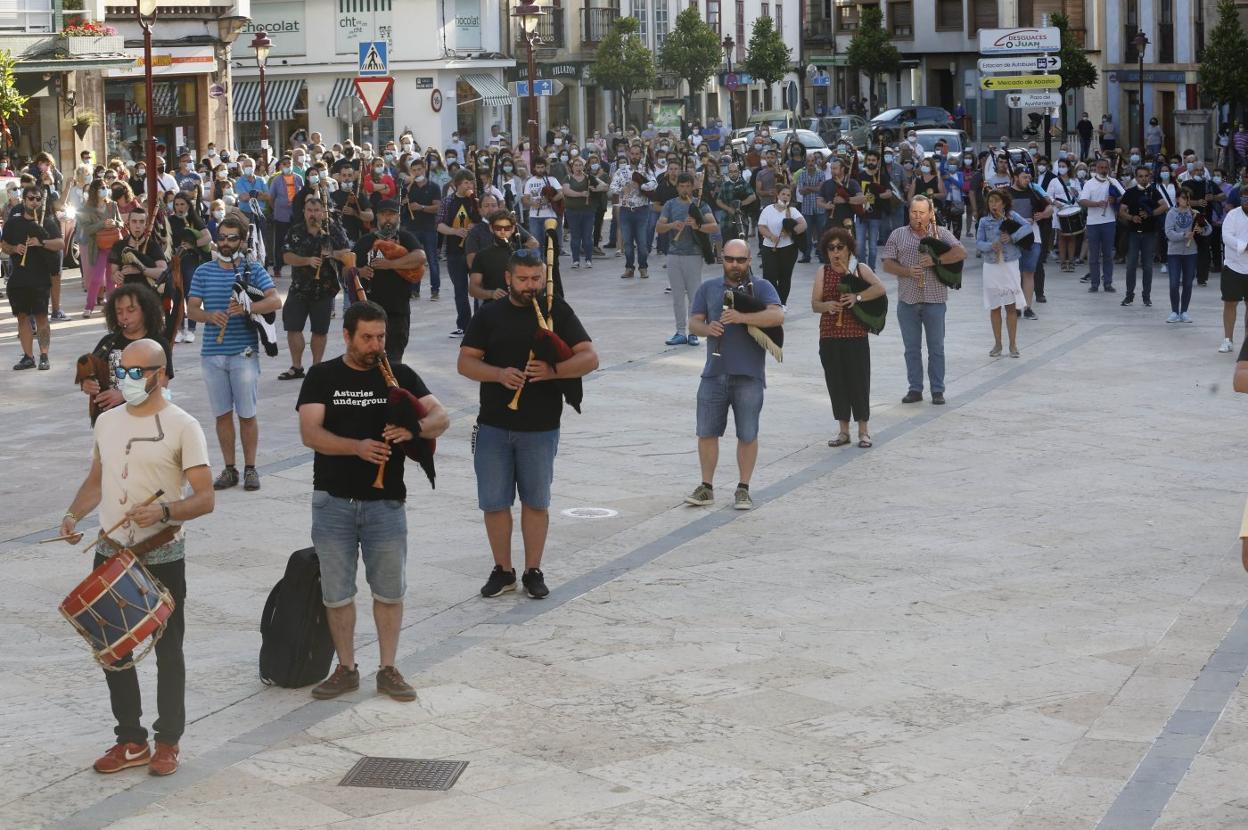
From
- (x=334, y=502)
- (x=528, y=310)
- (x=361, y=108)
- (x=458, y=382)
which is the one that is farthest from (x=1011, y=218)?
(x=361, y=108)

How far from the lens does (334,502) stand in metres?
8.09

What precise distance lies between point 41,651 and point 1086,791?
4738mm

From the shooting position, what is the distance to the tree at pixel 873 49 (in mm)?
73000

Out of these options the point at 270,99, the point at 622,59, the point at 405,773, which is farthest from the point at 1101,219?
the point at 622,59

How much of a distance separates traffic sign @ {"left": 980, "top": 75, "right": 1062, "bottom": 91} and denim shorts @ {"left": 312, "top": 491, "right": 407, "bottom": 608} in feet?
108

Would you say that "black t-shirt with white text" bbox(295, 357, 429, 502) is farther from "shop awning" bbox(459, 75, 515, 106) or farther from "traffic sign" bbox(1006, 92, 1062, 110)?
"shop awning" bbox(459, 75, 515, 106)

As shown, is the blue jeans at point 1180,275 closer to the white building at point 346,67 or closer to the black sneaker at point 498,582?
the black sneaker at point 498,582

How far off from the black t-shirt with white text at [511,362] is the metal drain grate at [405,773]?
2.58m

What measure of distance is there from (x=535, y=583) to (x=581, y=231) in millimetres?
18582

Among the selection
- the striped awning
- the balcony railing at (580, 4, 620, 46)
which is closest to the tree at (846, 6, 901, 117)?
the balcony railing at (580, 4, 620, 46)

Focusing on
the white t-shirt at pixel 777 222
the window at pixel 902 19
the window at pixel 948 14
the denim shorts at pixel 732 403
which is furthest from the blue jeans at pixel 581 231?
the window at pixel 902 19

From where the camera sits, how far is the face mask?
7289mm

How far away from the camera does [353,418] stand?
8.05m

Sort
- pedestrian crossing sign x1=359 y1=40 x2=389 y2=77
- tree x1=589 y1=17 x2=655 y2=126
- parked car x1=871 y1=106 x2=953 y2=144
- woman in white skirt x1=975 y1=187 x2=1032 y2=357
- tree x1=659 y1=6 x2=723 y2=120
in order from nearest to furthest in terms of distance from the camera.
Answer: woman in white skirt x1=975 y1=187 x2=1032 y2=357, pedestrian crossing sign x1=359 y1=40 x2=389 y2=77, parked car x1=871 y1=106 x2=953 y2=144, tree x1=589 y1=17 x2=655 y2=126, tree x1=659 y1=6 x2=723 y2=120
